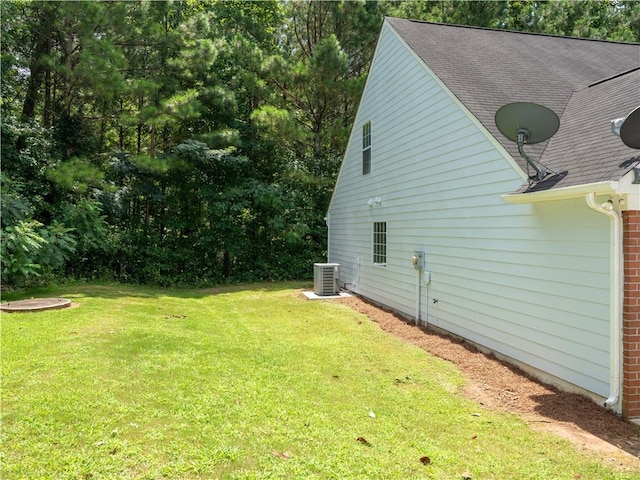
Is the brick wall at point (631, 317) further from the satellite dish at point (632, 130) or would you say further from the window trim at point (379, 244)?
the window trim at point (379, 244)

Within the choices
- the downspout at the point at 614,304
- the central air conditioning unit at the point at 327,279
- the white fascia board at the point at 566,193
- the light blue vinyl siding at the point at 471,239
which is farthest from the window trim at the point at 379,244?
the downspout at the point at 614,304

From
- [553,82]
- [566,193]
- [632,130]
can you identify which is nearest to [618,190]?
[566,193]

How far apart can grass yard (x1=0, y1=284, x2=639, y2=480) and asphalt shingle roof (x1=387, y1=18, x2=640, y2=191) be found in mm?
2478

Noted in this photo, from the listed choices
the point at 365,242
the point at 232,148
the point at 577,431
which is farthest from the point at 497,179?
the point at 232,148

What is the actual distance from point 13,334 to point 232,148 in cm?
1049

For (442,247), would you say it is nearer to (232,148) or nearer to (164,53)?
(232,148)

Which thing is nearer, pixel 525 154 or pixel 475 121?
pixel 525 154

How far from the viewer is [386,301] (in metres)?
9.45

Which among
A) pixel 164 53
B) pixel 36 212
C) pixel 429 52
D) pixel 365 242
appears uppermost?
pixel 164 53

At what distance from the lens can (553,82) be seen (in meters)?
7.01

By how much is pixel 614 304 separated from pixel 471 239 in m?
2.49

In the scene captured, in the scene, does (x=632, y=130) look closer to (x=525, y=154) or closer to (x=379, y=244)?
(x=525, y=154)

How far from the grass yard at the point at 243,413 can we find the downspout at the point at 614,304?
0.90 m

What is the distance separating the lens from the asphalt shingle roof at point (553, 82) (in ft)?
15.1
